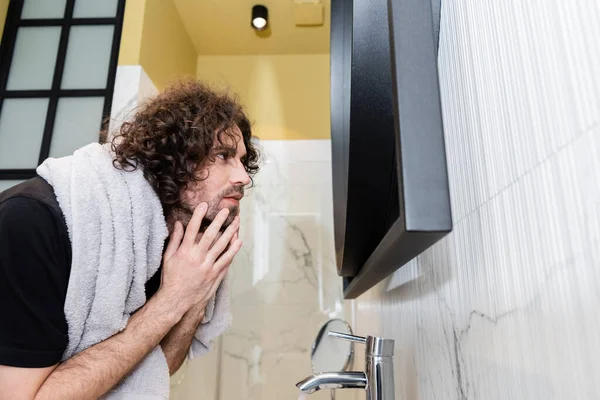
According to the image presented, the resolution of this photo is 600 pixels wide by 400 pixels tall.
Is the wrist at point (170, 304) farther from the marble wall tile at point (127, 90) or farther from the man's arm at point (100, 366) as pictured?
the marble wall tile at point (127, 90)

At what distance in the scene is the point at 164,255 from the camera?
83cm

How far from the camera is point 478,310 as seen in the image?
330 millimetres

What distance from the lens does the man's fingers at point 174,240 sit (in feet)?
2.71

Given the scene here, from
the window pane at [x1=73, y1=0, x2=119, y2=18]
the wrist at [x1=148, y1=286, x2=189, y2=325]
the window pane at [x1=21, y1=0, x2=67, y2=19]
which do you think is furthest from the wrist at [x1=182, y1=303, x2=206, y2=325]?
the window pane at [x1=21, y1=0, x2=67, y2=19]

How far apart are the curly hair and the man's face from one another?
0.05 ft

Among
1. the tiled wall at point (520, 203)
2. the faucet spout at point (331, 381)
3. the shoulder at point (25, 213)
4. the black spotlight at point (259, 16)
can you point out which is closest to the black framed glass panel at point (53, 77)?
the black spotlight at point (259, 16)

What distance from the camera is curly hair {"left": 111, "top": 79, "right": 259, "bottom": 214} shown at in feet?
2.71

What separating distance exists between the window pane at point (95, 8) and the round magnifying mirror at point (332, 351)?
1432 mm

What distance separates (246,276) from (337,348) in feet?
2.89

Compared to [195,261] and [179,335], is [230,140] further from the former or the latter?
[179,335]

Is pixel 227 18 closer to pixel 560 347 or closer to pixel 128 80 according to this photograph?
pixel 128 80

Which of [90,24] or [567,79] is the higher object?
[90,24]

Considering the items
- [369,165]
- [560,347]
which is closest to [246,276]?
[369,165]

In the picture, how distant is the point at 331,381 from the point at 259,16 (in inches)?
63.9
